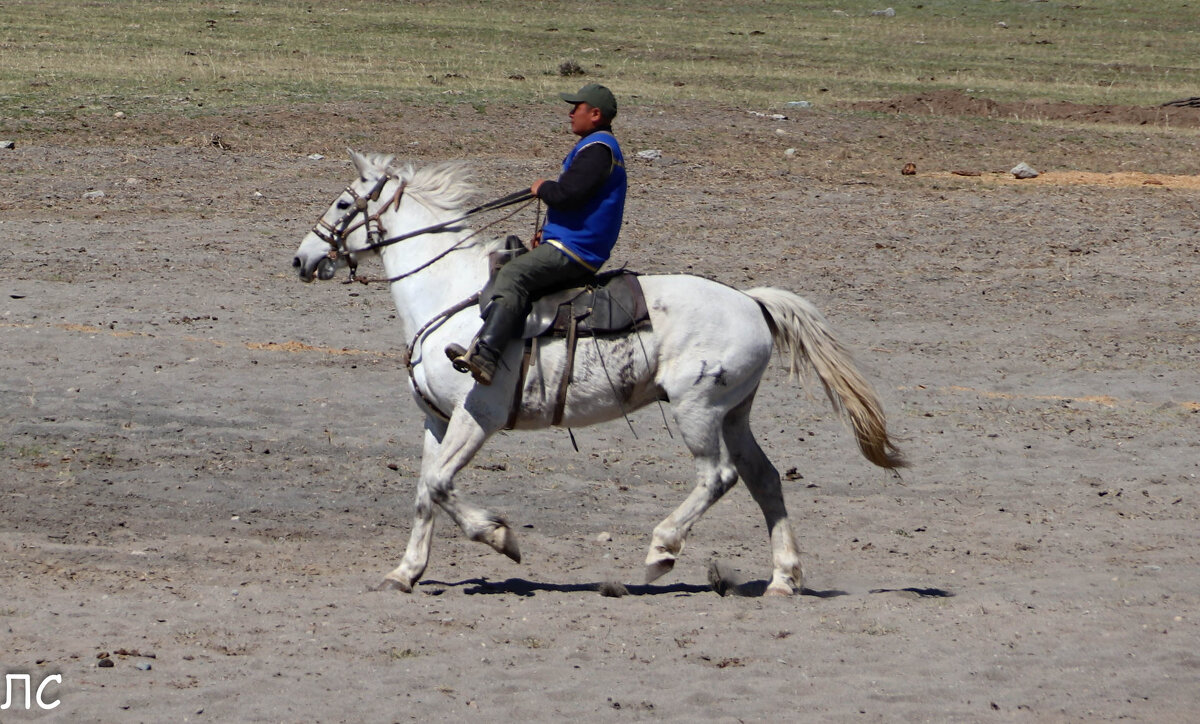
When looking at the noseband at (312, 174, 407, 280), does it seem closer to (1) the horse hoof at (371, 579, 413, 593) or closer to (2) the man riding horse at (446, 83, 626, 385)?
(2) the man riding horse at (446, 83, 626, 385)

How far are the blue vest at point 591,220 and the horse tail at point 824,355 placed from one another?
1013mm

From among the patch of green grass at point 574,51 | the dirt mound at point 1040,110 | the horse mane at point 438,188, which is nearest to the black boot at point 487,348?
the horse mane at point 438,188

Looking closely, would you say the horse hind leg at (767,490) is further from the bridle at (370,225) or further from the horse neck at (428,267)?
the bridle at (370,225)

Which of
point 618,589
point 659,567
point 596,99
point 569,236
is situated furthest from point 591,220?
point 618,589

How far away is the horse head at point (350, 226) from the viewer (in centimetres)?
864

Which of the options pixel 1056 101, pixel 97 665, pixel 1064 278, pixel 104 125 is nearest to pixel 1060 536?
pixel 97 665

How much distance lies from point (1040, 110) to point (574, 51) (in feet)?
43.1

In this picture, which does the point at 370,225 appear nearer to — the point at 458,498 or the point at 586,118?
the point at 586,118

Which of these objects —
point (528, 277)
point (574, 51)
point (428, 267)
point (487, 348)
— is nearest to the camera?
point (487, 348)

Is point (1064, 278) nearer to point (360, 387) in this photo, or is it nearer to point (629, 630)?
point (360, 387)

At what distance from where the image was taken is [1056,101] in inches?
1283

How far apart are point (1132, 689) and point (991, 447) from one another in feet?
15.9

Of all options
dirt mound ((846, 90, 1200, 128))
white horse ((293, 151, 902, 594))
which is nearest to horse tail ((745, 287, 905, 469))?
white horse ((293, 151, 902, 594))

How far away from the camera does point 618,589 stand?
26.8ft
